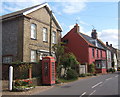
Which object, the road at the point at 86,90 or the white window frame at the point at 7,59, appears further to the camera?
the white window frame at the point at 7,59

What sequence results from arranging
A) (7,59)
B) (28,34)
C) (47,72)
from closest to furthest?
1. (47,72)
2. (28,34)
3. (7,59)

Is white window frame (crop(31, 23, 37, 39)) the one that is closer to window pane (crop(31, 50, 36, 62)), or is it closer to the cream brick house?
the cream brick house

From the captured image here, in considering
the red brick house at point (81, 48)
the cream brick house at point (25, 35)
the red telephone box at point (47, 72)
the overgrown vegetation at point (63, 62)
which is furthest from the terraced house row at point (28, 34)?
the red brick house at point (81, 48)

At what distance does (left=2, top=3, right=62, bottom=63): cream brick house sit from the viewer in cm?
1792

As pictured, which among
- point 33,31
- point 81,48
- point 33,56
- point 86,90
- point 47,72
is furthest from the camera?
point 81,48

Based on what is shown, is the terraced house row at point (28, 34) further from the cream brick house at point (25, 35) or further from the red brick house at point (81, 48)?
the red brick house at point (81, 48)

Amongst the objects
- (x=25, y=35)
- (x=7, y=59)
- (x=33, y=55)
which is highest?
(x=25, y=35)

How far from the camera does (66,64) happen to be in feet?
61.5

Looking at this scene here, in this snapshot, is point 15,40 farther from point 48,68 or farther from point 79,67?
point 79,67

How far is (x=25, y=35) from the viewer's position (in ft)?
59.0

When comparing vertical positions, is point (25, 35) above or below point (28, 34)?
below

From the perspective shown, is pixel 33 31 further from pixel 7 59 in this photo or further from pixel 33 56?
pixel 7 59

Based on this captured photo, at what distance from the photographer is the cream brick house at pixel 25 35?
1792 cm

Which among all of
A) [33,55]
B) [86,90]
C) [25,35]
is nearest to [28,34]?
[25,35]
